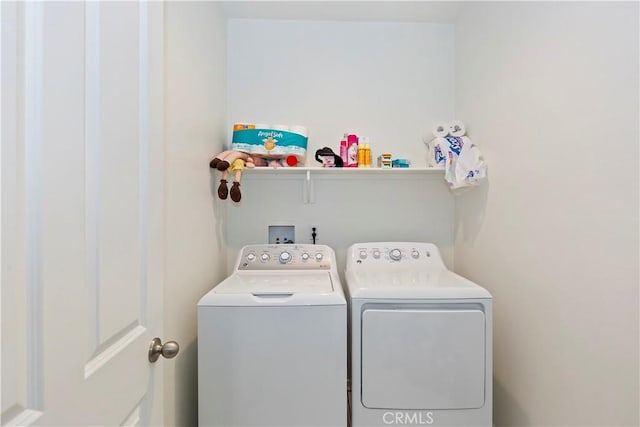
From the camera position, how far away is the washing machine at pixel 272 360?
1246 millimetres

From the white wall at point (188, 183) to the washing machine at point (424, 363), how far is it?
78 centimetres

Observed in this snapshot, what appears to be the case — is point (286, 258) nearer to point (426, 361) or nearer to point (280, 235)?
point (280, 235)

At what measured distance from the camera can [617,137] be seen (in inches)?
37.5

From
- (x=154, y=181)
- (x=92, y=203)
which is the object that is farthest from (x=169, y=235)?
(x=92, y=203)

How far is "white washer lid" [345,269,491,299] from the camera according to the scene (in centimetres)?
131

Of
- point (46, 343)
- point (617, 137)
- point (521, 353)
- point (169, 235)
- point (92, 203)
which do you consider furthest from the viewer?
point (521, 353)

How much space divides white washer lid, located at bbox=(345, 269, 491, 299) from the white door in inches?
33.4

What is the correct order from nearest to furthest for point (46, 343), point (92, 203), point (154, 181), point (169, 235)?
point (46, 343) < point (92, 203) < point (154, 181) < point (169, 235)

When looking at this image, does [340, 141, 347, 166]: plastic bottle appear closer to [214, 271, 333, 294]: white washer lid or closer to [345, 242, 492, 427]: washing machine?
[214, 271, 333, 294]: white washer lid

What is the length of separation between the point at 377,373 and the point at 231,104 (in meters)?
1.81

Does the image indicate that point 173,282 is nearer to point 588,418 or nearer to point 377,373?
point 377,373

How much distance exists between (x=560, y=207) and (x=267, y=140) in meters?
1.44

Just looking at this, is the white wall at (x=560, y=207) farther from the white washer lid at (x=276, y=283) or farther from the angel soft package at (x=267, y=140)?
the angel soft package at (x=267, y=140)

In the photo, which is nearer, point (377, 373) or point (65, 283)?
point (65, 283)
